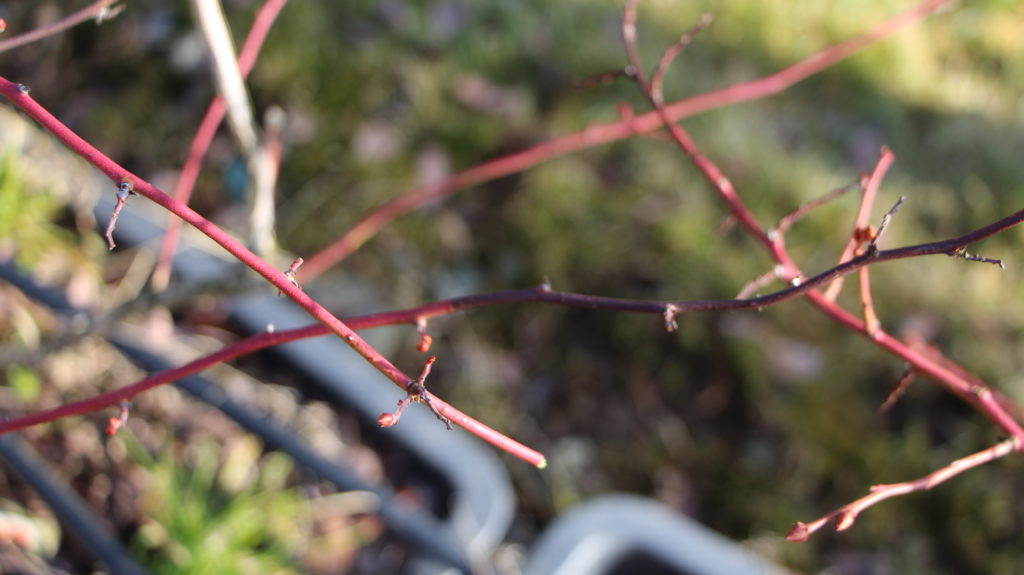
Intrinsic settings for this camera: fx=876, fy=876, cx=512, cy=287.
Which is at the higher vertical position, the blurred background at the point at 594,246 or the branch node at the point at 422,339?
the blurred background at the point at 594,246

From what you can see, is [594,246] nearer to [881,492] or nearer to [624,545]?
[624,545]

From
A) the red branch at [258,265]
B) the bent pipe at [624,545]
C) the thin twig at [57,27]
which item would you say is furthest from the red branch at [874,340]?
the bent pipe at [624,545]

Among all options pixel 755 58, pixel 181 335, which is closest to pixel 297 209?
pixel 181 335

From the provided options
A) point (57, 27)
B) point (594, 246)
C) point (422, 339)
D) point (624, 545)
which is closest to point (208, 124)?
point (57, 27)

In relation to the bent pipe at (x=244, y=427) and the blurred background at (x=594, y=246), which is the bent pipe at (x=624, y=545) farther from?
the blurred background at (x=594, y=246)

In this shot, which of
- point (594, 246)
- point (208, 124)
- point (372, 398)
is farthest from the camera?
point (594, 246)

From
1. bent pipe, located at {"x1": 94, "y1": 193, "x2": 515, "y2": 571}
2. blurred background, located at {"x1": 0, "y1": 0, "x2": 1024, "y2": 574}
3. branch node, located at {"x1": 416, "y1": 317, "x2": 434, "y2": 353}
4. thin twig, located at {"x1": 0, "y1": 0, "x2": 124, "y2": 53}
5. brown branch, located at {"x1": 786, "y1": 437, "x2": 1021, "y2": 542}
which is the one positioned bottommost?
brown branch, located at {"x1": 786, "y1": 437, "x2": 1021, "y2": 542}

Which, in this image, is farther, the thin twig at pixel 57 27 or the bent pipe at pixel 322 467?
the bent pipe at pixel 322 467

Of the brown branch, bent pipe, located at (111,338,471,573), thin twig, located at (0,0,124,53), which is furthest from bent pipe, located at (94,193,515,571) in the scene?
the brown branch

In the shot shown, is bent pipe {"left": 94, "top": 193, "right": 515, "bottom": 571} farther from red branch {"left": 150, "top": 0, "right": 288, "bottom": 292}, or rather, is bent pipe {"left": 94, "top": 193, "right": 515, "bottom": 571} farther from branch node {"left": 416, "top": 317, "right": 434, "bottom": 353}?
branch node {"left": 416, "top": 317, "right": 434, "bottom": 353}

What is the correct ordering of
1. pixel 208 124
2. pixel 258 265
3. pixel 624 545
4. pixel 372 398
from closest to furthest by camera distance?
pixel 258 265
pixel 208 124
pixel 624 545
pixel 372 398
